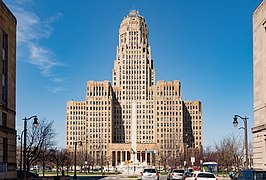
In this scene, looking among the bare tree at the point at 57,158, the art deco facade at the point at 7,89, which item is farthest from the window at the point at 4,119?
the bare tree at the point at 57,158

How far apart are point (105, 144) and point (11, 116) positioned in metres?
150

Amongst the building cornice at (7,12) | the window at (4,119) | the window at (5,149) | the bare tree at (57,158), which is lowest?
the bare tree at (57,158)

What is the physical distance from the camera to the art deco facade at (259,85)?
135 ft

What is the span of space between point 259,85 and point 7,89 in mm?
23815

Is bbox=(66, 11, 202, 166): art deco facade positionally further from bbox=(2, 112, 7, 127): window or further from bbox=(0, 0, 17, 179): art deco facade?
bbox=(2, 112, 7, 127): window

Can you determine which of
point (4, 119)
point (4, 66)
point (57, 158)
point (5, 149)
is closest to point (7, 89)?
point (4, 66)

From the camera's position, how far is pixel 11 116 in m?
44.6

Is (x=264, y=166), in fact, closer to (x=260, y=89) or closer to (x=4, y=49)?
(x=260, y=89)

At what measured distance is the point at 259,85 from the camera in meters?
43.2

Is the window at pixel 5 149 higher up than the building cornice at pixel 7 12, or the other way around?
the building cornice at pixel 7 12

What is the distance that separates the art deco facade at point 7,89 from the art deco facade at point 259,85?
22687 mm

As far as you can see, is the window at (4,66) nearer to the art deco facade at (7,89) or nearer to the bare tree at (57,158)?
the art deco facade at (7,89)

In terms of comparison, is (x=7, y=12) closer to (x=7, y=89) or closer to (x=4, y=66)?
(x=4, y=66)

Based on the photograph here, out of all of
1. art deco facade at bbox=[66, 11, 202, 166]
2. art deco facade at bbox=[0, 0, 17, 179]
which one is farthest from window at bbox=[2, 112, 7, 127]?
art deco facade at bbox=[66, 11, 202, 166]
